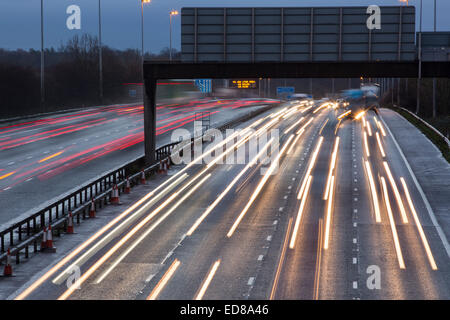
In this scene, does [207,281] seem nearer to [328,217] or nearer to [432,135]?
[328,217]

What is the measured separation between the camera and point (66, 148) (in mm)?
60750

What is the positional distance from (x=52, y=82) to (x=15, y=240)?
109033 millimetres

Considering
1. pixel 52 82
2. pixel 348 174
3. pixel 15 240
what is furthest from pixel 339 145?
pixel 52 82

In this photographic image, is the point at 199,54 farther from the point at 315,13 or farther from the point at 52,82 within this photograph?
the point at 52,82

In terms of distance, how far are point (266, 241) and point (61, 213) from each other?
1102 centimetres

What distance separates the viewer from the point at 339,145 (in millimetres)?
64062

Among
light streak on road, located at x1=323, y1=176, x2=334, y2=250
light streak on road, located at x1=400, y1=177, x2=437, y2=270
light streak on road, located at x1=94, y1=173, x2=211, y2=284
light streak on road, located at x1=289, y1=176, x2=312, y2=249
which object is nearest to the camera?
light streak on road, located at x1=94, y1=173, x2=211, y2=284

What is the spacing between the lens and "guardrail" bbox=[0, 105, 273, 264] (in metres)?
26.9

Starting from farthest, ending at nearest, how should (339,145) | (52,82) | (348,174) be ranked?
1. (52,82)
2. (339,145)
3. (348,174)

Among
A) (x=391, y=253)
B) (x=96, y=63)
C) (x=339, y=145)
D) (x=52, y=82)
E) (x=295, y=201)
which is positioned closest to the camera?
(x=391, y=253)

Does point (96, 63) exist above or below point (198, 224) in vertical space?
above

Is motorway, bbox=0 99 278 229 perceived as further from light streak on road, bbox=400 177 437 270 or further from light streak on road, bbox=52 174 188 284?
light streak on road, bbox=400 177 437 270

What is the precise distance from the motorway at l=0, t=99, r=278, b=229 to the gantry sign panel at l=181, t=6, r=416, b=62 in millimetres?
10859

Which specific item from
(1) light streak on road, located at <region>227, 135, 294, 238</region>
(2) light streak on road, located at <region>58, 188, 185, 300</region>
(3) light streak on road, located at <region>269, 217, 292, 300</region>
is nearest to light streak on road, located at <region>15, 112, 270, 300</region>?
(2) light streak on road, located at <region>58, 188, 185, 300</region>
